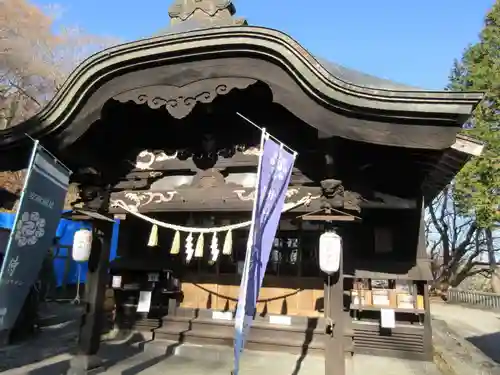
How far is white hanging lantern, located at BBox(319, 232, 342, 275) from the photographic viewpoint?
548 centimetres

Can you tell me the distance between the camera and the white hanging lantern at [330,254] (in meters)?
5.48

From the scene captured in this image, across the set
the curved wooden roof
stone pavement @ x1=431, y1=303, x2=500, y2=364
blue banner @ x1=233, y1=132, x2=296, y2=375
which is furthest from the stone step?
stone pavement @ x1=431, y1=303, x2=500, y2=364

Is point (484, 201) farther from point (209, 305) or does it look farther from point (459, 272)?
point (209, 305)

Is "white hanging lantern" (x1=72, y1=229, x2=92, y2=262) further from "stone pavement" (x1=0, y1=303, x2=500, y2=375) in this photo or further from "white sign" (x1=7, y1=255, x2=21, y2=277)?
"white sign" (x1=7, y1=255, x2=21, y2=277)

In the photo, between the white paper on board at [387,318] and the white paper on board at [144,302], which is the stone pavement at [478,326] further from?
the white paper on board at [144,302]

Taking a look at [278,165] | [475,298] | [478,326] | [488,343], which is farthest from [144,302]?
[475,298]

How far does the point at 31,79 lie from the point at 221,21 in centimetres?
2667

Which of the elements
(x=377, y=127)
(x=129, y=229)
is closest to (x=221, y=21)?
(x=377, y=127)

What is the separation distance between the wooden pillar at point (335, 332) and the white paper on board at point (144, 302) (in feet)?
14.9

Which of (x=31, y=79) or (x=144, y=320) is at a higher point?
(x=31, y=79)

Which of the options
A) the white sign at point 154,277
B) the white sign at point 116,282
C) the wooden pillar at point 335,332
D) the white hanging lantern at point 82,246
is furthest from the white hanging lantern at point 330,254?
the white sign at point 116,282

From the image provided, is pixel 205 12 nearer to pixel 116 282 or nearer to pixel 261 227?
pixel 261 227

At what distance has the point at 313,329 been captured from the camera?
7488 mm

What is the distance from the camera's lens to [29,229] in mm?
4699
